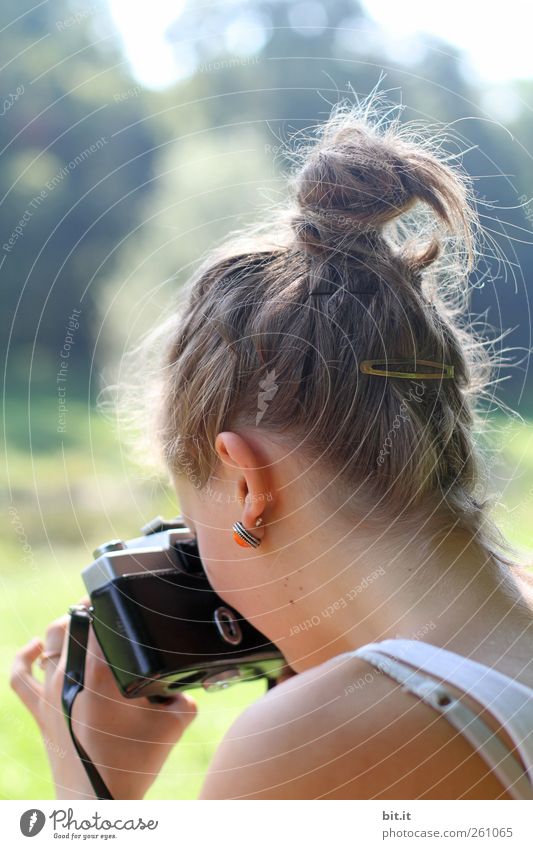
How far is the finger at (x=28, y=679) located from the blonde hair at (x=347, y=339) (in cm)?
35

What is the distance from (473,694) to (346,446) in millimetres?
228

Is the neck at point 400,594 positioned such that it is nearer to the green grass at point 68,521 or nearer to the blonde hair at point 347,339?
the blonde hair at point 347,339

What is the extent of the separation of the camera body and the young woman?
49 mm

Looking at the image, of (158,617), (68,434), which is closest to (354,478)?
(158,617)

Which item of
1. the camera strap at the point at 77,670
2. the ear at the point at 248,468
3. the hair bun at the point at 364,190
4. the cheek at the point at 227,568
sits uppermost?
the hair bun at the point at 364,190

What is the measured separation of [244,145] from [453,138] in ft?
Result: 0.74

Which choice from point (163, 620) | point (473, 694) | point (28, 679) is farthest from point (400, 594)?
point (28, 679)

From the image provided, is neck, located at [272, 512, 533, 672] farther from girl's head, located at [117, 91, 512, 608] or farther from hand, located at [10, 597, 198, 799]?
hand, located at [10, 597, 198, 799]

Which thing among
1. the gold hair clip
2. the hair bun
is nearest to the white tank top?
the gold hair clip

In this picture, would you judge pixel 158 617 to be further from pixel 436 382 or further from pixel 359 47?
pixel 359 47

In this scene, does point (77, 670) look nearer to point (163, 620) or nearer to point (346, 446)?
point (163, 620)

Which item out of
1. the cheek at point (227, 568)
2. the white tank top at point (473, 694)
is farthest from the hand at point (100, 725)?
the white tank top at point (473, 694)

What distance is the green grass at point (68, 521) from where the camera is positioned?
1021 mm

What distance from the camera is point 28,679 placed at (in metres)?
0.94
